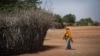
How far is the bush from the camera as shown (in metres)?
15.5

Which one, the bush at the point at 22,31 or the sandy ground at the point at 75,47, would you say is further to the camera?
the sandy ground at the point at 75,47

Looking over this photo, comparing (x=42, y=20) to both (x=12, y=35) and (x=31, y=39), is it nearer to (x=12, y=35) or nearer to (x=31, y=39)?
(x=31, y=39)

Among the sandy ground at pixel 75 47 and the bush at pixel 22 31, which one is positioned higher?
the bush at pixel 22 31

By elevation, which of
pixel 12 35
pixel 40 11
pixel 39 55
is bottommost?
pixel 39 55

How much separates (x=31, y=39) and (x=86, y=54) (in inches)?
130

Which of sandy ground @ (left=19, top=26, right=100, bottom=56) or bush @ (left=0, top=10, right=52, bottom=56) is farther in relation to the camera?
sandy ground @ (left=19, top=26, right=100, bottom=56)

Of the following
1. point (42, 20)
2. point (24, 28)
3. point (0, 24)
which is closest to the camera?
point (0, 24)

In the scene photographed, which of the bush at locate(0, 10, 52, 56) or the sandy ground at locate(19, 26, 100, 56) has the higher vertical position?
the bush at locate(0, 10, 52, 56)

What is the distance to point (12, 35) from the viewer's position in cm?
1568

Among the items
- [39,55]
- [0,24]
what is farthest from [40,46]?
[0,24]

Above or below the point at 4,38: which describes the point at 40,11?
above

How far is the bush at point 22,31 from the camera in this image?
1548 cm

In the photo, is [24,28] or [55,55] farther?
[24,28]

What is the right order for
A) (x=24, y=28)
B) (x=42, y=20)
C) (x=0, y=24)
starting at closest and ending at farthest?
1. (x=0, y=24)
2. (x=24, y=28)
3. (x=42, y=20)
